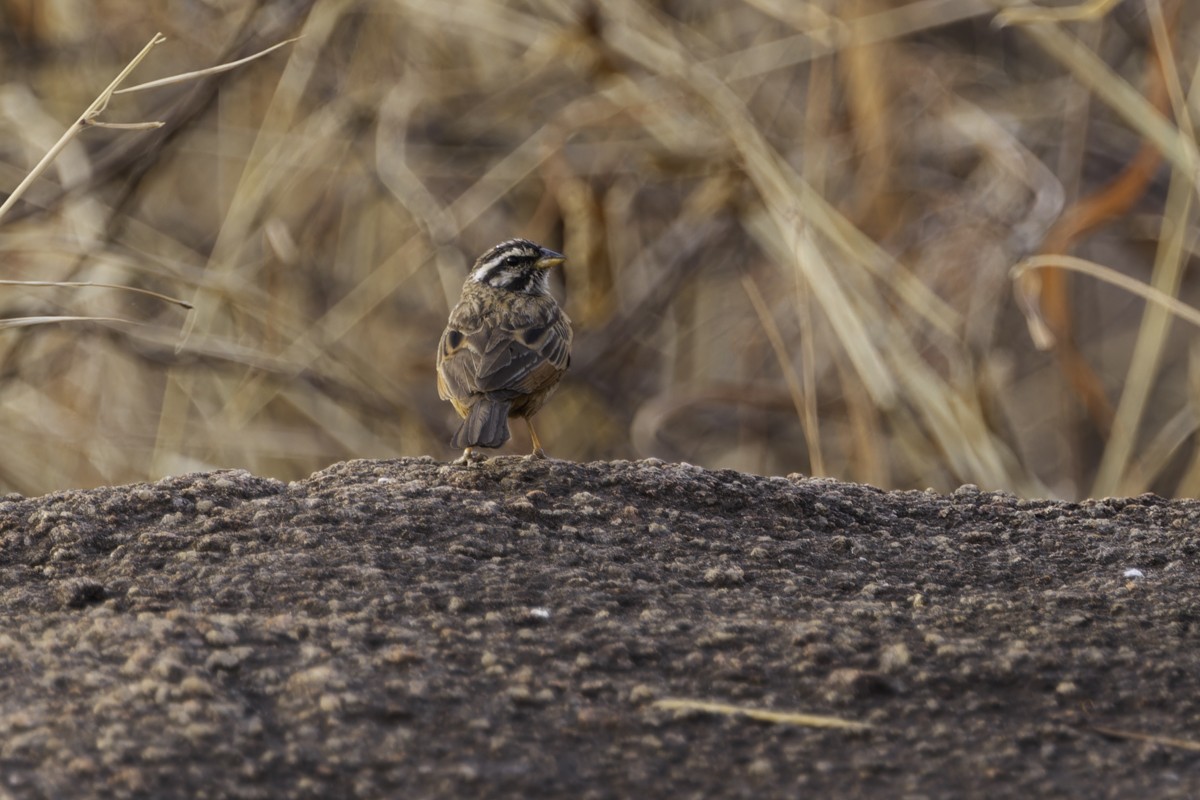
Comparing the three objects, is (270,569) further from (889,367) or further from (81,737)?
(889,367)

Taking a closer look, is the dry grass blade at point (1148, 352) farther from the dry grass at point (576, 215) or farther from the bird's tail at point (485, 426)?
the bird's tail at point (485, 426)

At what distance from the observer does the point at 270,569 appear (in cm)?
295

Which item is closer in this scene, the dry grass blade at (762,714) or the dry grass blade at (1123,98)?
the dry grass blade at (762,714)

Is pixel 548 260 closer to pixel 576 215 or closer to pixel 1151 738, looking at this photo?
pixel 576 215

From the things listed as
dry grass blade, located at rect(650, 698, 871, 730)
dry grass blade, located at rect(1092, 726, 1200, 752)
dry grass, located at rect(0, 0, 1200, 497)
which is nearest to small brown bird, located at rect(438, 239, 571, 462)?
dry grass, located at rect(0, 0, 1200, 497)

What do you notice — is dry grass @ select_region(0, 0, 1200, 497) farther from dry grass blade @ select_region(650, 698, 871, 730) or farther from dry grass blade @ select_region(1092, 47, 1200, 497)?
dry grass blade @ select_region(650, 698, 871, 730)

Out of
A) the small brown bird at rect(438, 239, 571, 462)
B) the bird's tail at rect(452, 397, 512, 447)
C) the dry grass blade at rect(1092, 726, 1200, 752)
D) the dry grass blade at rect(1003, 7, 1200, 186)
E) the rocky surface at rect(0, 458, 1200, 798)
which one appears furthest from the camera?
the dry grass blade at rect(1003, 7, 1200, 186)

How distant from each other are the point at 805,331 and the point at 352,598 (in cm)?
215

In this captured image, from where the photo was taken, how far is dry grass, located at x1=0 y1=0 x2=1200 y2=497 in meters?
6.71

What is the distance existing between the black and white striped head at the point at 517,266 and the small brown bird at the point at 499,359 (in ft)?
0.14

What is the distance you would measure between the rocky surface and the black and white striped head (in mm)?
2073

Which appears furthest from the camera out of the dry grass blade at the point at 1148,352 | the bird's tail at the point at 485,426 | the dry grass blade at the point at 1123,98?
the dry grass blade at the point at 1123,98

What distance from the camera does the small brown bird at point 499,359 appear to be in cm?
453

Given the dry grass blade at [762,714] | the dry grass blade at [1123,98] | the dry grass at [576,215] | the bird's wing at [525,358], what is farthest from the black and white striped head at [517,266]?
the dry grass blade at [762,714]
